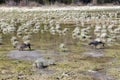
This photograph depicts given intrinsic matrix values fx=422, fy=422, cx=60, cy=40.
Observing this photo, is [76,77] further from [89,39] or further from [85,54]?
[89,39]

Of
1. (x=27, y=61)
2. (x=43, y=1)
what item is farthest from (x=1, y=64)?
(x=43, y=1)

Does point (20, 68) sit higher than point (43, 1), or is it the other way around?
point (20, 68)

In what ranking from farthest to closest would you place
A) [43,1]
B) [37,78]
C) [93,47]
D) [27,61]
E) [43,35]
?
[43,1] → [43,35] → [93,47] → [27,61] → [37,78]

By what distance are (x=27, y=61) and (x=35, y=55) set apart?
2.15 meters

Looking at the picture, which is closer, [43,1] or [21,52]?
[21,52]

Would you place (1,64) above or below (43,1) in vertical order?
above

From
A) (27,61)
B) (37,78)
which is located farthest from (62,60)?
(37,78)

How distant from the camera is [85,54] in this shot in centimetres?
2720

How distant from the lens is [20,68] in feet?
73.4

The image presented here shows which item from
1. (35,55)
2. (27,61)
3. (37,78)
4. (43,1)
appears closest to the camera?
(37,78)

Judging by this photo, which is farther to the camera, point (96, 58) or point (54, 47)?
point (54, 47)

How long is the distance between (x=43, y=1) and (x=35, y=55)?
89.7 m

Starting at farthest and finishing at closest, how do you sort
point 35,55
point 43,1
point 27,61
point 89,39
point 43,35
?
point 43,1 < point 43,35 < point 89,39 < point 35,55 < point 27,61

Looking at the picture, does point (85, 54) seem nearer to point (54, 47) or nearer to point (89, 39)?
point (54, 47)
